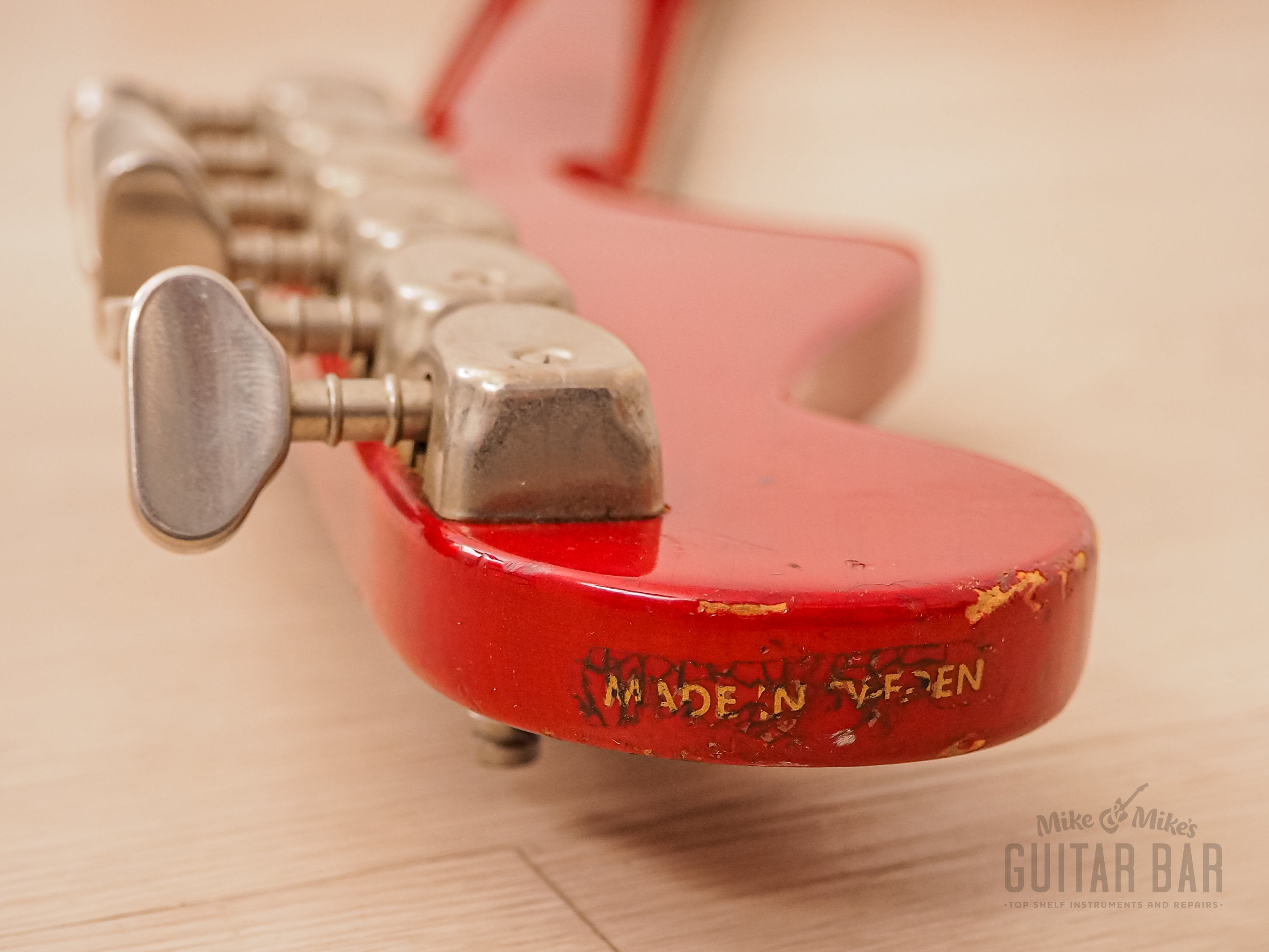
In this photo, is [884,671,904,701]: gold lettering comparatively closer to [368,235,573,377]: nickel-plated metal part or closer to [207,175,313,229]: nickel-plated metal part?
[368,235,573,377]: nickel-plated metal part

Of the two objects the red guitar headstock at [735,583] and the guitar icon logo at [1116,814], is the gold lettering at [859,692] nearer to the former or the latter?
the red guitar headstock at [735,583]

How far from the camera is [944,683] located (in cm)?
34

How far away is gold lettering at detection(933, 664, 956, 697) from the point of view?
34 cm

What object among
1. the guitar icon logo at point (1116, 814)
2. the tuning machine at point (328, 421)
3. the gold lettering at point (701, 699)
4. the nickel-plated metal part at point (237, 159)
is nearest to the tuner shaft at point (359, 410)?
the tuning machine at point (328, 421)

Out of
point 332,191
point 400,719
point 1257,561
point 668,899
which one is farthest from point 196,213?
point 1257,561

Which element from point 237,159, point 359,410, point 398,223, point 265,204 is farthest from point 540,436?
point 237,159

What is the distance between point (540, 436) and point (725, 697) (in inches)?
3.2

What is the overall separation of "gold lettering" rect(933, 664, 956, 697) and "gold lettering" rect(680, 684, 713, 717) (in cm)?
5

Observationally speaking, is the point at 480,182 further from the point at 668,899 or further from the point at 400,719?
the point at 668,899

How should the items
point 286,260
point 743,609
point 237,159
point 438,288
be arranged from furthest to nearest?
point 237,159 < point 286,260 < point 438,288 < point 743,609

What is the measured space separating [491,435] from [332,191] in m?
0.29

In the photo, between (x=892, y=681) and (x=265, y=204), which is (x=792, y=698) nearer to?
(x=892, y=681)

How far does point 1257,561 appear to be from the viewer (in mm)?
584

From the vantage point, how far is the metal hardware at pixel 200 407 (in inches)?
14.1
